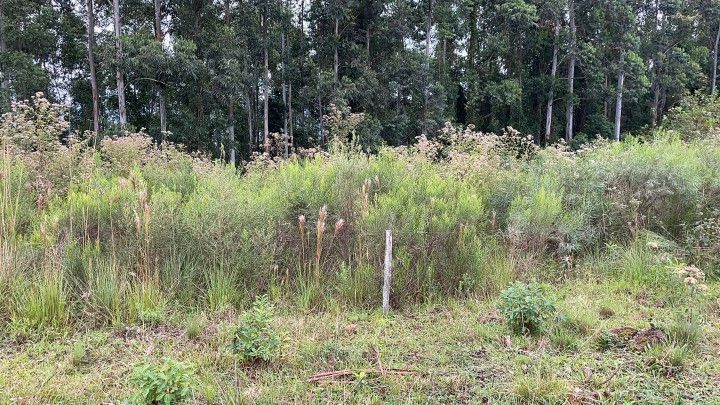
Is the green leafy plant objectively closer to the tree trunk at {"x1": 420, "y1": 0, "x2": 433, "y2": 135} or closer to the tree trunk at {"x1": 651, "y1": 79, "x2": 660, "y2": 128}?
the tree trunk at {"x1": 420, "y1": 0, "x2": 433, "y2": 135}

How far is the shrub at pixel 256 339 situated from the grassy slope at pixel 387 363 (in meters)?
0.09

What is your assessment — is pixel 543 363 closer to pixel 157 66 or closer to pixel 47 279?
pixel 47 279

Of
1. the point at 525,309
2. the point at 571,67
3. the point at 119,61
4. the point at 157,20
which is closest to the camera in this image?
the point at 525,309

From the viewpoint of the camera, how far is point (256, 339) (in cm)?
267

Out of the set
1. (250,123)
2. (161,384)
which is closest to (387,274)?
(161,384)

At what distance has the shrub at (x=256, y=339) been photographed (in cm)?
262

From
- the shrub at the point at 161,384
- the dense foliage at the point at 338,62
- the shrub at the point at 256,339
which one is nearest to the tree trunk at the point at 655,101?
the dense foliage at the point at 338,62

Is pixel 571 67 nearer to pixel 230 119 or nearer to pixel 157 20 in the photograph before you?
pixel 230 119

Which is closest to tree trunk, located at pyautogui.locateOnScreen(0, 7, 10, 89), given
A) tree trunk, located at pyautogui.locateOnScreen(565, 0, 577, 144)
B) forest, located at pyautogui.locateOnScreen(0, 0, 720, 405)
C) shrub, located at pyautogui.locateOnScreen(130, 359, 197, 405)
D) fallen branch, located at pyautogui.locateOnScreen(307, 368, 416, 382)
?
forest, located at pyautogui.locateOnScreen(0, 0, 720, 405)

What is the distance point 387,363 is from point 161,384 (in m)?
1.26

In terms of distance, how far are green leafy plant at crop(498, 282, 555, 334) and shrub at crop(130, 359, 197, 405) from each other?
2090mm

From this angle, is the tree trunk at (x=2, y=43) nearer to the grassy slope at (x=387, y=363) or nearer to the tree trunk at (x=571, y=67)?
the grassy slope at (x=387, y=363)

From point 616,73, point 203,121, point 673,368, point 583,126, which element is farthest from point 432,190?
point 583,126

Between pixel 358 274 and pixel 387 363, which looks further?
pixel 358 274
